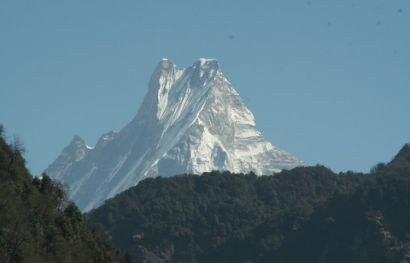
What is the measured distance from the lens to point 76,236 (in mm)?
135875

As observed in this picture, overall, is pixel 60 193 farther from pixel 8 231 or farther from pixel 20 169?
pixel 8 231

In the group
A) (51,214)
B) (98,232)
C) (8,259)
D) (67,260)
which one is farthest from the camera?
(98,232)

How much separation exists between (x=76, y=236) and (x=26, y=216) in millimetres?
10247

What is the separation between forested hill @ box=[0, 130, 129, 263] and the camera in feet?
390

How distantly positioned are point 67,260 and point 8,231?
756 cm

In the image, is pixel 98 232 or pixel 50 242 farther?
pixel 98 232

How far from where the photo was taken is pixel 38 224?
128 meters

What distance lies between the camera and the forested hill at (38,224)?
390 ft

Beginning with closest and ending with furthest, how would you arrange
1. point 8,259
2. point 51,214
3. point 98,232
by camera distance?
point 8,259, point 51,214, point 98,232

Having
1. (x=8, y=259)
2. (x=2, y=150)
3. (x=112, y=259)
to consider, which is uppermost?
(x=2, y=150)

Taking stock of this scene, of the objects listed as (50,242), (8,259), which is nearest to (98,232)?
(50,242)

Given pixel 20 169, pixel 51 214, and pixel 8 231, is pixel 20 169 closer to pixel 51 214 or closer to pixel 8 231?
pixel 51 214

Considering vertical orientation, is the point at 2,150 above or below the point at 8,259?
above

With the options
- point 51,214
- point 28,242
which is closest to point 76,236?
point 51,214
